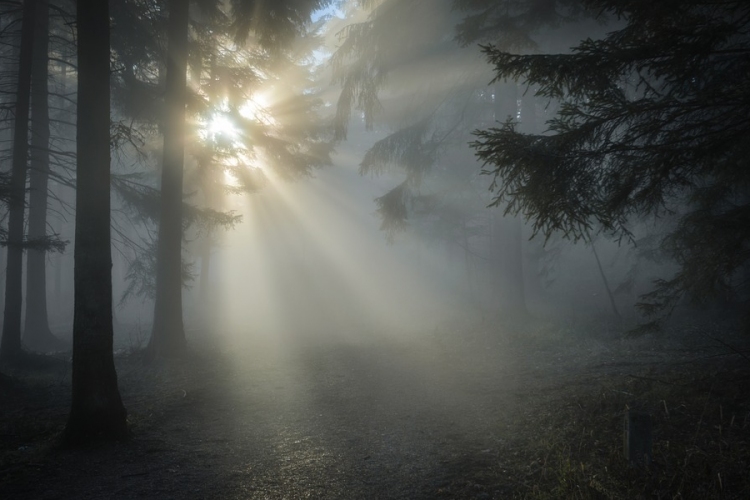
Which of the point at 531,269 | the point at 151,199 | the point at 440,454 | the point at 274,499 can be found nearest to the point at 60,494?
the point at 274,499

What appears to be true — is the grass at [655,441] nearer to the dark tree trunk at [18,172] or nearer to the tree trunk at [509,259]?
the tree trunk at [509,259]

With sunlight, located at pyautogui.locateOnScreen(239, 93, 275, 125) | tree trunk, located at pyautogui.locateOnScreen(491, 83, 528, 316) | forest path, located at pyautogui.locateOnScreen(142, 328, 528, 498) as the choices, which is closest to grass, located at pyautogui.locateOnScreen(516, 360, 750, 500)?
forest path, located at pyautogui.locateOnScreen(142, 328, 528, 498)

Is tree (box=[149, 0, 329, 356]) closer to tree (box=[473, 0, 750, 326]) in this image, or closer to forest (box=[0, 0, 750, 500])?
forest (box=[0, 0, 750, 500])

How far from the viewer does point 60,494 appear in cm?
495

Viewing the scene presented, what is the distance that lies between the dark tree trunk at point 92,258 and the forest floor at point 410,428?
18.4 inches

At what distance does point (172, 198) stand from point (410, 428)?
349 inches

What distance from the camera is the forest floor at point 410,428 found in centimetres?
487

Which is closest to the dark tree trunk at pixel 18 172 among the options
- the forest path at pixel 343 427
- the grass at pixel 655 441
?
the forest path at pixel 343 427

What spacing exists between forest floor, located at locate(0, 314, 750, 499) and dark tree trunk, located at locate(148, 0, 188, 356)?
33.9 inches

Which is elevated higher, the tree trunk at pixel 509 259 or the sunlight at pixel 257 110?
the sunlight at pixel 257 110

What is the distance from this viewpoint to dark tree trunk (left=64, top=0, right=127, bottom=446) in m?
6.54

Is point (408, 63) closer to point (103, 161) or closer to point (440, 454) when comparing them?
point (103, 161)

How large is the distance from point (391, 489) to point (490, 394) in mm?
4125

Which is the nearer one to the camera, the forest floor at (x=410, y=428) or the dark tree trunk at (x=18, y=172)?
the forest floor at (x=410, y=428)
